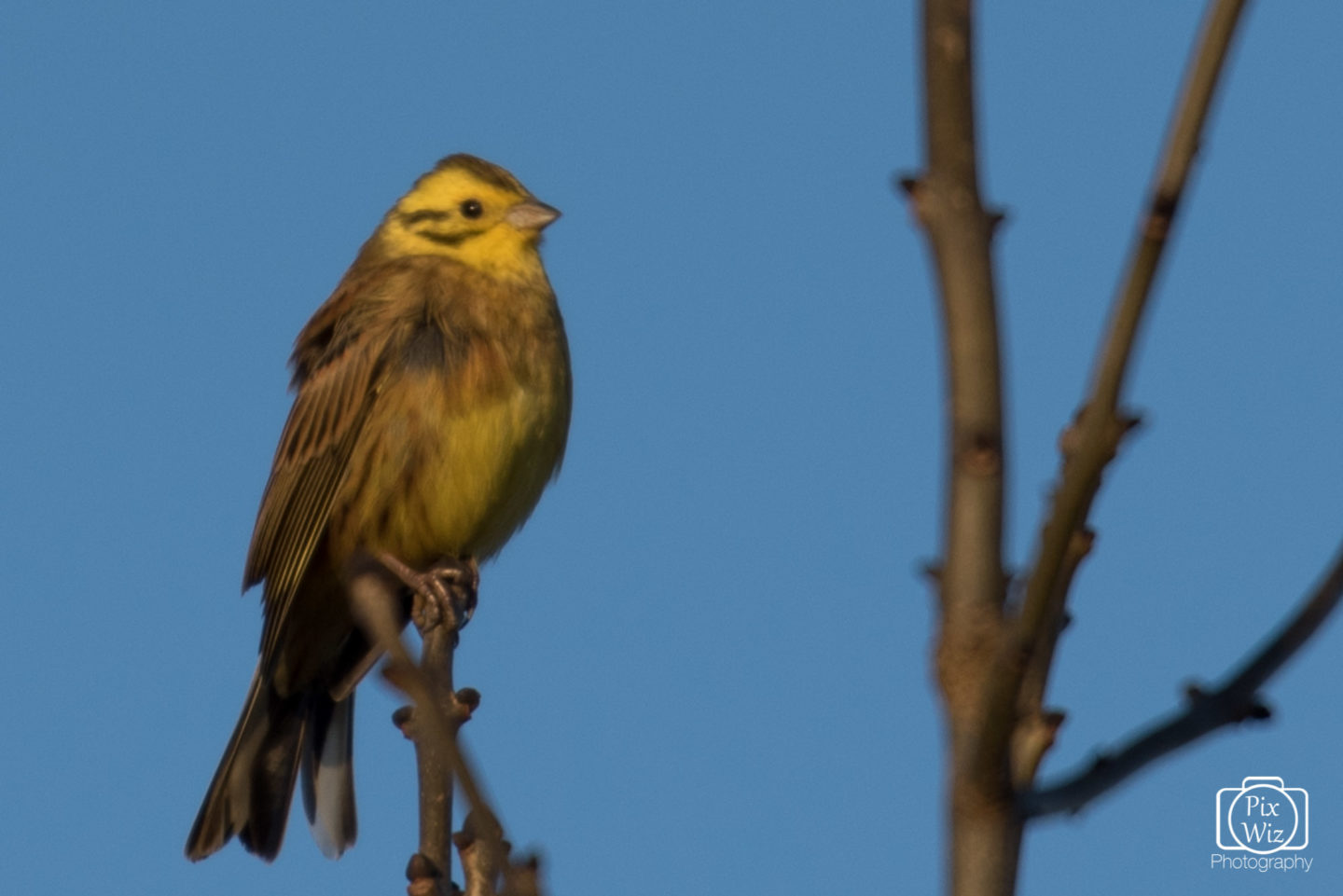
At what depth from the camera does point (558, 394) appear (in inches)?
232

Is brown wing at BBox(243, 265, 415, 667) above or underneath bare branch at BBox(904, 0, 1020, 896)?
above

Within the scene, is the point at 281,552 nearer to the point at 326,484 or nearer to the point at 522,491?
the point at 326,484

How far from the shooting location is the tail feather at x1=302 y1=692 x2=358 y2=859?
5.82 m

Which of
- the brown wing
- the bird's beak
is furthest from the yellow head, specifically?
the brown wing

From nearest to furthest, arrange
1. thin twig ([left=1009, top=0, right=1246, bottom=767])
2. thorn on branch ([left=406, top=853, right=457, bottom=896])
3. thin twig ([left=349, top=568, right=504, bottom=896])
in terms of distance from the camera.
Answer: thin twig ([left=1009, top=0, right=1246, bottom=767]) → thin twig ([left=349, top=568, right=504, bottom=896]) → thorn on branch ([left=406, top=853, right=457, bottom=896])

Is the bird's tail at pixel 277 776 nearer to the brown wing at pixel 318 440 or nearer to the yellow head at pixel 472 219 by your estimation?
the brown wing at pixel 318 440

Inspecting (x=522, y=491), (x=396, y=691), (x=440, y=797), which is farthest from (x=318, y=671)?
(x=396, y=691)

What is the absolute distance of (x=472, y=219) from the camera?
6.52m

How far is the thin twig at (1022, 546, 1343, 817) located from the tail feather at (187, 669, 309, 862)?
460 cm

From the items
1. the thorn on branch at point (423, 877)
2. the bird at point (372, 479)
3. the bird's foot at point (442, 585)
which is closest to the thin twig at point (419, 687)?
the thorn on branch at point (423, 877)

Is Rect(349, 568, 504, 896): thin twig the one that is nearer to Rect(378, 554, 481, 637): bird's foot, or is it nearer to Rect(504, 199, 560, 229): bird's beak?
Rect(378, 554, 481, 637): bird's foot

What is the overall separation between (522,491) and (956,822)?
457 centimetres

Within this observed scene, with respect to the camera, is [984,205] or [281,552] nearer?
[984,205]

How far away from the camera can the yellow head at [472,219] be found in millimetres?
6320
